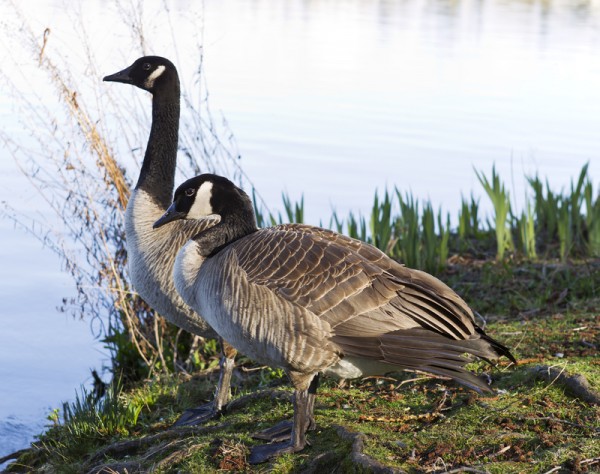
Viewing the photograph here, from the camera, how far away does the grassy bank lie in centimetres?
404

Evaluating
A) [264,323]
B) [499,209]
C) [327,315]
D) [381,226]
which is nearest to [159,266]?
[264,323]

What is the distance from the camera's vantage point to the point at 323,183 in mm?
12117

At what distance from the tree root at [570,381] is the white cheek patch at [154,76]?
3.51 metres

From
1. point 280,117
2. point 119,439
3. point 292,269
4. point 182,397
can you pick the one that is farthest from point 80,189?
point 280,117

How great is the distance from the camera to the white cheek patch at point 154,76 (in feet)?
21.4

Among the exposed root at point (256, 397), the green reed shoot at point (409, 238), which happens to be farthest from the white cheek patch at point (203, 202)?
the green reed shoot at point (409, 238)

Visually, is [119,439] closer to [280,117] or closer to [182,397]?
[182,397]

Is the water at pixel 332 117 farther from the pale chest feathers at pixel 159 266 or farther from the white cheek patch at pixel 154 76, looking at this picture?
the pale chest feathers at pixel 159 266

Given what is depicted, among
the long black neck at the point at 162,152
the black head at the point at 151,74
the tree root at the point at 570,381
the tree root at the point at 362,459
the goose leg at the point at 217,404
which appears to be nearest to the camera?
the tree root at the point at 362,459

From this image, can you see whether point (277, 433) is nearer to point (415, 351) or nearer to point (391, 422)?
point (391, 422)

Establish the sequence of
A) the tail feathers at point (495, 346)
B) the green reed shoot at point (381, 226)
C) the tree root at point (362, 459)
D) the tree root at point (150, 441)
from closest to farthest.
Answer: the tree root at point (362, 459)
the tail feathers at point (495, 346)
the tree root at point (150, 441)
the green reed shoot at point (381, 226)

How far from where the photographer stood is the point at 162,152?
6.47 m

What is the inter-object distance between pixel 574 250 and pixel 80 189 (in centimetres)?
495

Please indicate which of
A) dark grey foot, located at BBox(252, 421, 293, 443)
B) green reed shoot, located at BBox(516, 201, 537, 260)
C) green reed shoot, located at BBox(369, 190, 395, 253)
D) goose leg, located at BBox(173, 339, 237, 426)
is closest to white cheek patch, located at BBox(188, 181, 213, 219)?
goose leg, located at BBox(173, 339, 237, 426)
